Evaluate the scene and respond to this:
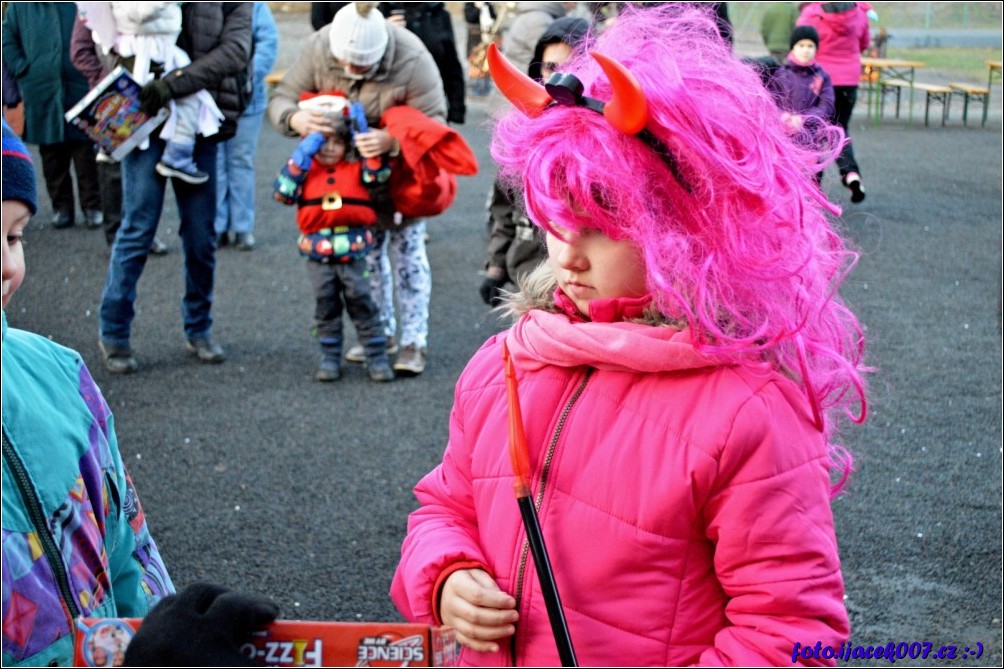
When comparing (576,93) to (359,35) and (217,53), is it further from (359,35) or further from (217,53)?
(217,53)

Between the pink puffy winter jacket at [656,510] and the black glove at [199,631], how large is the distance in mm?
487

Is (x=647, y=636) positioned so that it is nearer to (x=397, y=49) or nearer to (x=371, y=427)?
(x=371, y=427)

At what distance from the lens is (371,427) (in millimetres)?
5371

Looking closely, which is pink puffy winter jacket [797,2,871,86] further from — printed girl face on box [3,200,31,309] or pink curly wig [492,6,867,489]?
printed girl face on box [3,200,31,309]

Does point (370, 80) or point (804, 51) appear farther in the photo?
point (804, 51)

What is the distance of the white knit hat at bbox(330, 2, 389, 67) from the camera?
5242 mm

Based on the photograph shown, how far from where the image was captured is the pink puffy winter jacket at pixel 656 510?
1640 mm

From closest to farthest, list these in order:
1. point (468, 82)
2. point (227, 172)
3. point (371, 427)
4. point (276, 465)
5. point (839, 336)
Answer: point (839, 336) → point (276, 465) → point (371, 427) → point (227, 172) → point (468, 82)

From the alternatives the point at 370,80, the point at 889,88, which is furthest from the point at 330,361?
the point at 889,88

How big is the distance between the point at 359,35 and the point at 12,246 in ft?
12.5

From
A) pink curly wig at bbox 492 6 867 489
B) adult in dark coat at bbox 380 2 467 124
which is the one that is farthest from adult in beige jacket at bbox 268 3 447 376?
pink curly wig at bbox 492 6 867 489

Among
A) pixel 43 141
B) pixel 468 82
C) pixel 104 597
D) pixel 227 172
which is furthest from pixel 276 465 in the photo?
pixel 468 82

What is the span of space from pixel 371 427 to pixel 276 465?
0.55 m

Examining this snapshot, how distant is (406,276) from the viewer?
594 cm
